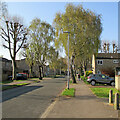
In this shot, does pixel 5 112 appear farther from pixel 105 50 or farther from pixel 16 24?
pixel 105 50

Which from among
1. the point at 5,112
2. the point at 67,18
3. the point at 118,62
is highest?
the point at 67,18

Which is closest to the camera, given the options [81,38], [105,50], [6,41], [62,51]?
[81,38]

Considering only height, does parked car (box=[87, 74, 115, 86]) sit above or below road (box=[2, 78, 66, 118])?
above

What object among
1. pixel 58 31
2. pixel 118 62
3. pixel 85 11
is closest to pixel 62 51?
pixel 58 31

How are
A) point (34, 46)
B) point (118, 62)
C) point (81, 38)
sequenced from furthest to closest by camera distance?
point (118, 62)
point (34, 46)
point (81, 38)

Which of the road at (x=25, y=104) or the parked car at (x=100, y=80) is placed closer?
the road at (x=25, y=104)

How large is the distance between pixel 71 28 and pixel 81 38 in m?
1.99

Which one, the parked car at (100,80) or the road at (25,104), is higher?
the parked car at (100,80)

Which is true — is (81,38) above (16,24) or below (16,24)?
below

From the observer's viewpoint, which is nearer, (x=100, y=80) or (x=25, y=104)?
(x=25, y=104)

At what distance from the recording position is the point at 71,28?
23.6m

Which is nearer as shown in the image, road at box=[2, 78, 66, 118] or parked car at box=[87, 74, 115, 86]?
road at box=[2, 78, 66, 118]

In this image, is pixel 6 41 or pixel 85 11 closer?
pixel 85 11

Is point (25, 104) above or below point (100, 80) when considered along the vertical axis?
below
